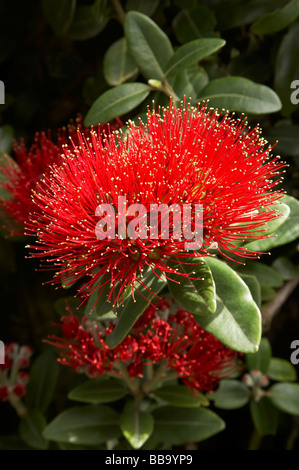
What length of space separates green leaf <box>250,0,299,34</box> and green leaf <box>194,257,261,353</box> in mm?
621

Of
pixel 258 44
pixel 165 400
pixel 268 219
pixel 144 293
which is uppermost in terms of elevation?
pixel 258 44

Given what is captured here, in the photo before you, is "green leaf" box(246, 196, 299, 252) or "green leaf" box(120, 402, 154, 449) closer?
"green leaf" box(246, 196, 299, 252)

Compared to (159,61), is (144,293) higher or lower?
lower

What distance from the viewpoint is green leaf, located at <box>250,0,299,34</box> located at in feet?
3.65

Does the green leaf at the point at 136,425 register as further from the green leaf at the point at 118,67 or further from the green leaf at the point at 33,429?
the green leaf at the point at 118,67

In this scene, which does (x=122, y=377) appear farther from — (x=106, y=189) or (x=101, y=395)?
(x=106, y=189)

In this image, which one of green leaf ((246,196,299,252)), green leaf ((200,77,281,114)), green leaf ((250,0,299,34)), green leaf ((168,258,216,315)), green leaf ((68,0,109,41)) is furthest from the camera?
green leaf ((68,0,109,41))

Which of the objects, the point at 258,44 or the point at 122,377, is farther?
the point at 258,44

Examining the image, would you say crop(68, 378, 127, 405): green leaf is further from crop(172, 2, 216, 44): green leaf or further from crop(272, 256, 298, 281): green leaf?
crop(172, 2, 216, 44): green leaf

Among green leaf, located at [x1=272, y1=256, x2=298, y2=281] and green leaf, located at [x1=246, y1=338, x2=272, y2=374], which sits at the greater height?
green leaf, located at [x1=272, y1=256, x2=298, y2=281]

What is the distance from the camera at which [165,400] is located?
1138 mm

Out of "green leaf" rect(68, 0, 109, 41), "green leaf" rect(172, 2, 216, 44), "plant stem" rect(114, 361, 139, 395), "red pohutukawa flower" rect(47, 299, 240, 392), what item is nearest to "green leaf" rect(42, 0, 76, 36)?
"green leaf" rect(68, 0, 109, 41)

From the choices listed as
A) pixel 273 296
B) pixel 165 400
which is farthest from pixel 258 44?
pixel 165 400

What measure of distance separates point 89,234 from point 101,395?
1.63ft
